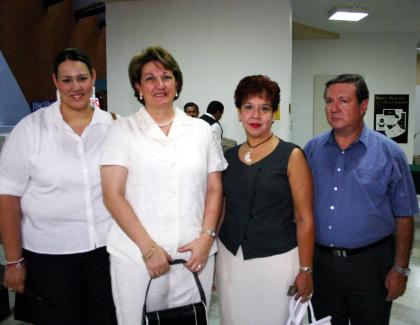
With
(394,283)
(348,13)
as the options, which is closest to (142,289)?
(394,283)

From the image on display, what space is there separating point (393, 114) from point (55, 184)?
8.10 meters

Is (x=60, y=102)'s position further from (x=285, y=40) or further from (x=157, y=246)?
(x=285, y=40)

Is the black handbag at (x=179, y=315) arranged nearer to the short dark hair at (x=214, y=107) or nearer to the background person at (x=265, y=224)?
the background person at (x=265, y=224)

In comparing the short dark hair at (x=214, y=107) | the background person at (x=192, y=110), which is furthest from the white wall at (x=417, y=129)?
the background person at (x=192, y=110)

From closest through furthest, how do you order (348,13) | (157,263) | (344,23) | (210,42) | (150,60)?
(157,263), (150,60), (210,42), (348,13), (344,23)

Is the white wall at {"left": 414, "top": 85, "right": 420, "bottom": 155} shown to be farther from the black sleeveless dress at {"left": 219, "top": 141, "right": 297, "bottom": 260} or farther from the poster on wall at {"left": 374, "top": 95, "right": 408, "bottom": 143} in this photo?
the black sleeveless dress at {"left": 219, "top": 141, "right": 297, "bottom": 260}

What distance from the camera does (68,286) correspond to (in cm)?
178

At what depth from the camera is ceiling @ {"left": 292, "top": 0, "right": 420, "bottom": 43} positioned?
6062 mm

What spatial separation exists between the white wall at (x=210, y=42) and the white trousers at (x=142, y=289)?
160 inches

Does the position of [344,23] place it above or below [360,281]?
above

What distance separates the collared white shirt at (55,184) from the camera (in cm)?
171

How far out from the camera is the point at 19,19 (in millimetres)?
6660

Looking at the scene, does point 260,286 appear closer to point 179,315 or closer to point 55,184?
point 179,315

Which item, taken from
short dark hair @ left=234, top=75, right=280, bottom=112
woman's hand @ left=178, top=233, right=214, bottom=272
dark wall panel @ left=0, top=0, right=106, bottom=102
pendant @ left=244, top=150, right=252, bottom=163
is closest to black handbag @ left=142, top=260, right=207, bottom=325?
woman's hand @ left=178, top=233, right=214, bottom=272
